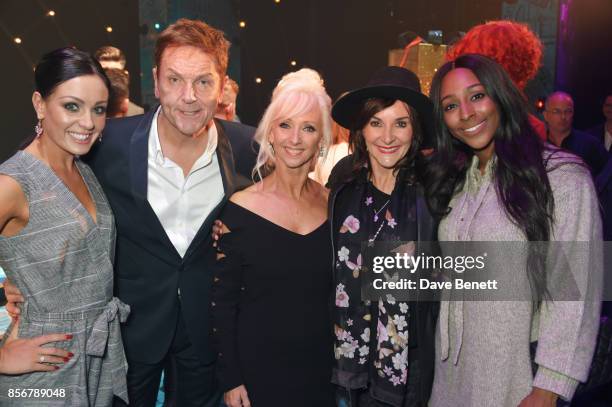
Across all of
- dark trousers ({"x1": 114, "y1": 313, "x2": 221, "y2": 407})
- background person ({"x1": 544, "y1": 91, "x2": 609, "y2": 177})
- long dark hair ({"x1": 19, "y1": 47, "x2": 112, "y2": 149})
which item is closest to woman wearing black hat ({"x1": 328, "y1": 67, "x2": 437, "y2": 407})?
dark trousers ({"x1": 114, "y1": 313, "x2": 221, "y2": 407})

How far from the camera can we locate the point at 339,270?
209cm

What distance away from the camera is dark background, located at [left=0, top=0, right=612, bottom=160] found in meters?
6.04

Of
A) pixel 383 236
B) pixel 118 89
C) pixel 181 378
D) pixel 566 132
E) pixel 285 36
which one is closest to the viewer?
pixel 383 236

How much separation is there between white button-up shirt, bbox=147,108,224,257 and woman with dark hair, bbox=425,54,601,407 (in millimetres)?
1038

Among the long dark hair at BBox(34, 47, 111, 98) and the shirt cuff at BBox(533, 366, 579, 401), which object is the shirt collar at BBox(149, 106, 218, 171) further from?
the shirt cuff at BBox(533, 366, 579, 401)

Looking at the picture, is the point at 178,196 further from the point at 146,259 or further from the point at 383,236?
the point at 383,236

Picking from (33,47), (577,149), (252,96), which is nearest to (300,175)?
(577,149)

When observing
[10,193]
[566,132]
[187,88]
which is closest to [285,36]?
[566,132]

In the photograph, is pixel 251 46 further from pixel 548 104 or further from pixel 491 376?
pixel 491 376

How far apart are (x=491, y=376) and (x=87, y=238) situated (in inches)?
60.7

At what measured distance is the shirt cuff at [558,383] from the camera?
5.58 feet

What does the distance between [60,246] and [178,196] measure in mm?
652

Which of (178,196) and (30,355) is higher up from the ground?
(178,196)

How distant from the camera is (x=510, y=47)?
9.00 feet
